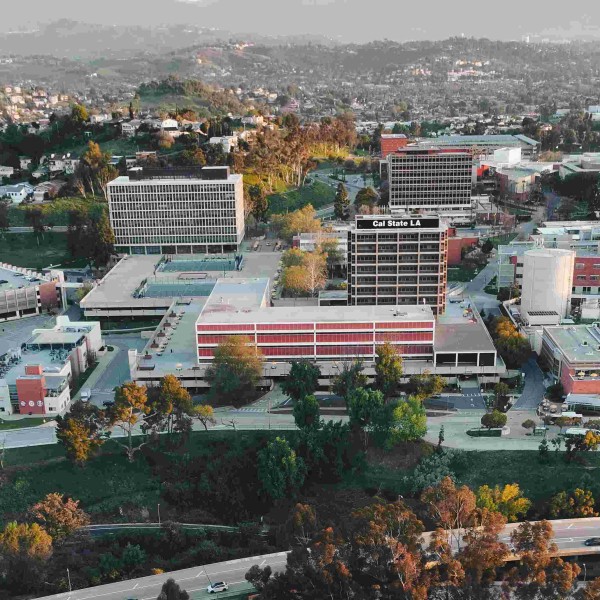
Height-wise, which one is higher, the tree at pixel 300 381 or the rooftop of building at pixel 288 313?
the rooftop of building at pixel 288 313

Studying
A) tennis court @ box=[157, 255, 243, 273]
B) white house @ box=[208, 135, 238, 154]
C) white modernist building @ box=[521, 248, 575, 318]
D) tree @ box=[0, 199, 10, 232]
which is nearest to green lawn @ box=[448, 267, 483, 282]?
white modernist building @ box=[521, 248, 575, 318]

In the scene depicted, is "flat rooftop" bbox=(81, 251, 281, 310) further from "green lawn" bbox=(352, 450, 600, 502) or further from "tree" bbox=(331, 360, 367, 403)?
"green lawn" bbox=(352, 450, 600, 502)

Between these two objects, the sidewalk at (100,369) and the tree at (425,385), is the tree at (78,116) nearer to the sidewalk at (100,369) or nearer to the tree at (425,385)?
the sidewalk at (100,369)

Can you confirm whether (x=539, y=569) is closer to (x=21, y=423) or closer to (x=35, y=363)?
(x=21, y=423)

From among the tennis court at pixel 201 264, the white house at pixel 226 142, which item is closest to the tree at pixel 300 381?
the tennis court at pixel 201 264

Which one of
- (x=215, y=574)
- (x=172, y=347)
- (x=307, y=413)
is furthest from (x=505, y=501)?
(x=172, y=347)

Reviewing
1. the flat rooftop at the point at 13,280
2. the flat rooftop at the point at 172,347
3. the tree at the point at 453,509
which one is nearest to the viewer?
the tree at the point at 453,509
